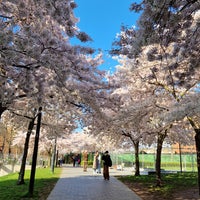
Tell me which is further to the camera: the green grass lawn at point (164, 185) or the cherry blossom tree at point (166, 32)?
the green grass lawn at point (164, 185)

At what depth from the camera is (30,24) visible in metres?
6.10

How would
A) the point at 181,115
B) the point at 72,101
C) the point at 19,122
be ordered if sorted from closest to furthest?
the point at 181,115 < the point at 72,101 < the point at 19,122

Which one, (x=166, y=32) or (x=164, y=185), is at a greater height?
(x=166, y=32)

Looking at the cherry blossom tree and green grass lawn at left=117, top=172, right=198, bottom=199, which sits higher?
the cherry blossom tree

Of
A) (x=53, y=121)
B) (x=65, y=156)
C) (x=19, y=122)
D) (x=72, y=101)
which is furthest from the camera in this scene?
(x=65, y=156)

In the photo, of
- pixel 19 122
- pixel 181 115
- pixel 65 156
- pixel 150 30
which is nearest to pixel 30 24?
pixel 150 30

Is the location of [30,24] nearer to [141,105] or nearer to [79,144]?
[141,105]

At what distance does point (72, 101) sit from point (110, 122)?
2291 mm

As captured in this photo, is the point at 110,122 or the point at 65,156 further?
the point at 65,156

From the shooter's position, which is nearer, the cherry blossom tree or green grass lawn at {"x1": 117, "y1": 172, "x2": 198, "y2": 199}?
the cherry blossom tree

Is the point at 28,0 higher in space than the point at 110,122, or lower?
higher

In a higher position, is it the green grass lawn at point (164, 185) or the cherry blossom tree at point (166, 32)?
the cherry blossom tree at point (166, 32)

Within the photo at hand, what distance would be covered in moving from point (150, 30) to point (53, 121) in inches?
508

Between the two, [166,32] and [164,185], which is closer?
[166,32]
